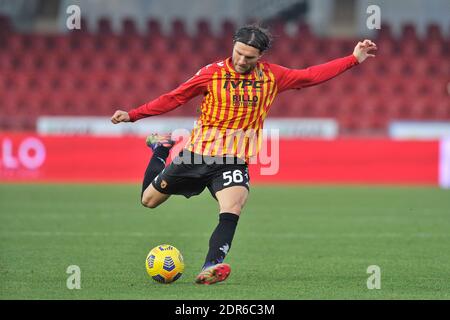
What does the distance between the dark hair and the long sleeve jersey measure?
287mm

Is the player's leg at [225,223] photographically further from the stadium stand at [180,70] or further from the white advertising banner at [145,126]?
the stadium stand at [180,70]

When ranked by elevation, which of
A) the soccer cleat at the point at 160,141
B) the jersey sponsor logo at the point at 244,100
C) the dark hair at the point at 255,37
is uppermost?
the dark hair at the point at 255,37

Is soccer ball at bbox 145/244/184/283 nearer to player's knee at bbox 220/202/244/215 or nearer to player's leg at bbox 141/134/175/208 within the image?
player's knee at bbox 220/202/244/215

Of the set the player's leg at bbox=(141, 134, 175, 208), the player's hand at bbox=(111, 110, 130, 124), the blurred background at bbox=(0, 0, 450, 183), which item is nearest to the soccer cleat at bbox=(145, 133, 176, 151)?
the player's leg at bbox=(141, 134, 175, 208)

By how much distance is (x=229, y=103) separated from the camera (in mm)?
7316

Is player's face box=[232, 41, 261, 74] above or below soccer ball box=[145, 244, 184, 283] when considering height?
above

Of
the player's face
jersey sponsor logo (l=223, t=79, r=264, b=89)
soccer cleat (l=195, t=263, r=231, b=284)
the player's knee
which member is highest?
the player's face

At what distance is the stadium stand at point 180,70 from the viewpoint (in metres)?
24.1

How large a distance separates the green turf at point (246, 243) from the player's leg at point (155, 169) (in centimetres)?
57

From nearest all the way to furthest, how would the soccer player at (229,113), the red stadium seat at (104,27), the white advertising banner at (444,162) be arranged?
the soccer player at (229,113)
the white advertising banner at (444,162)
the red stadium seat at (104,27)

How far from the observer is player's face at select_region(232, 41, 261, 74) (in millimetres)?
7078

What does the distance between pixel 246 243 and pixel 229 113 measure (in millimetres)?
2830

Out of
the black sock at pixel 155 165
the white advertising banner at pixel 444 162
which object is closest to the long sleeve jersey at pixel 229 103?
the black sock at pixel 155 165

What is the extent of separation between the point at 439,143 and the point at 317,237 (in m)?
9.33
